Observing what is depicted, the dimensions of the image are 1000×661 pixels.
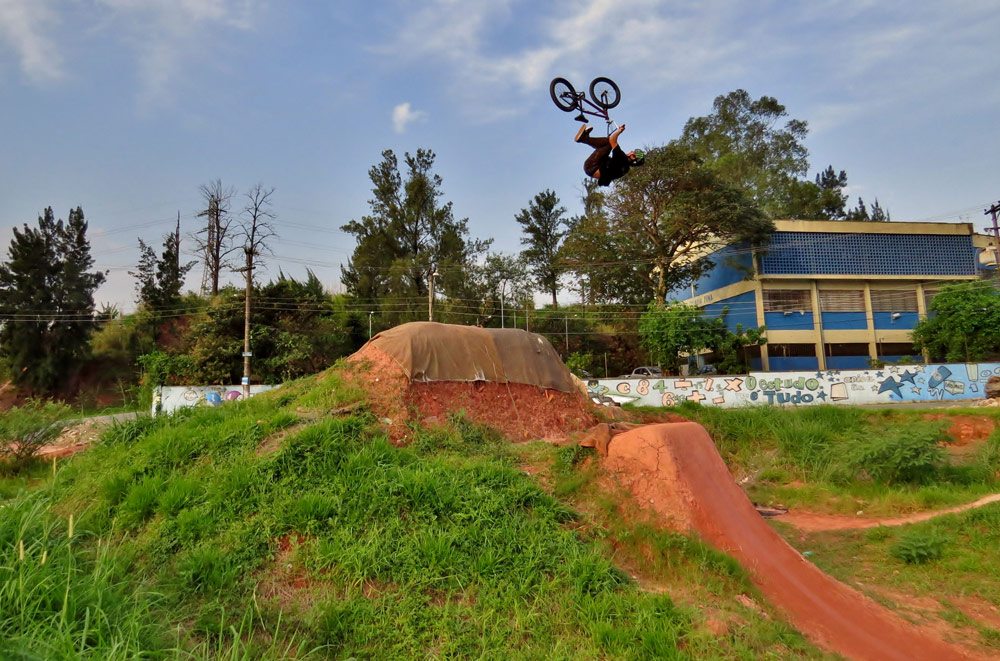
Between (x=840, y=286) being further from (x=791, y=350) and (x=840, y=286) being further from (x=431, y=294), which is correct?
(x=431, y=294)

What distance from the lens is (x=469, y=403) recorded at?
8.76 m

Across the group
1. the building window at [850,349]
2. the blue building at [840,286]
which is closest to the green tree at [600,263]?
the blue building at [840,286]

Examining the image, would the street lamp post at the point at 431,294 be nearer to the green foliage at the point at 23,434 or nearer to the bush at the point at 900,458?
the green foliage at the point at 23,434

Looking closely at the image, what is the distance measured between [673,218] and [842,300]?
44.7 ft

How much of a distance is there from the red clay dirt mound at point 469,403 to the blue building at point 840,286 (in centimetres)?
2828

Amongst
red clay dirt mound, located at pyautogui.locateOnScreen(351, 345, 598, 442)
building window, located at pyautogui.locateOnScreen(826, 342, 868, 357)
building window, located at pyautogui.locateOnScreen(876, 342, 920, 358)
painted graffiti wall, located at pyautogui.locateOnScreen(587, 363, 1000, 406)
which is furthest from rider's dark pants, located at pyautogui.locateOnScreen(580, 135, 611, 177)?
building window, located at pyautogui.locateOnScreen(876, 342, 920, 358)

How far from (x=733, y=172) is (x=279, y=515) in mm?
40633

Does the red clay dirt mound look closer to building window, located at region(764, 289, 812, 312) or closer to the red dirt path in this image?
the red dirt path

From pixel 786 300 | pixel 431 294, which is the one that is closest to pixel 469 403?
pixel 431 294

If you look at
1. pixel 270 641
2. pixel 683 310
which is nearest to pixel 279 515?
pixel 270 641

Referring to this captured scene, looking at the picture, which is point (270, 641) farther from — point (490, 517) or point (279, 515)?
point (490, 517)

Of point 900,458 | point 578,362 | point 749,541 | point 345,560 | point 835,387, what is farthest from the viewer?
point 578,362

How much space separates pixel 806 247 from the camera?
35375 mm

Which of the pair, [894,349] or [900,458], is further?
[894,349]
